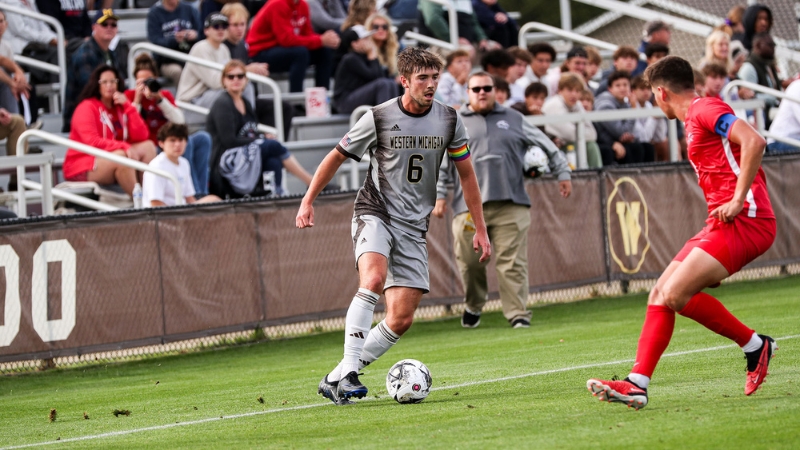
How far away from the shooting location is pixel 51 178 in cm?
1337

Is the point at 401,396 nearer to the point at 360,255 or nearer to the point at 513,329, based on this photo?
the point at 360,255

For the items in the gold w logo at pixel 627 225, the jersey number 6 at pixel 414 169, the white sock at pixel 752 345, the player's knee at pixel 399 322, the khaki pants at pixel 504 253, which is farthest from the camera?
the gold w logo at pixel 627 225

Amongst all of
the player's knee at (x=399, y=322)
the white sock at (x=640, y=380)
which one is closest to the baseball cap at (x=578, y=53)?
the player's knee at (x=399, y=322)

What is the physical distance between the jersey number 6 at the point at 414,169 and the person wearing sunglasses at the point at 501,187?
440 centimetres

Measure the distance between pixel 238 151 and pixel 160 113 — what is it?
150cm

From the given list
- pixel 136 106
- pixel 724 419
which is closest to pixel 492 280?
pixel 136 106

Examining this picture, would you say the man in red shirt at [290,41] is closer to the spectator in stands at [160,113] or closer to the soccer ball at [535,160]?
the spectator in stands at [160,113]

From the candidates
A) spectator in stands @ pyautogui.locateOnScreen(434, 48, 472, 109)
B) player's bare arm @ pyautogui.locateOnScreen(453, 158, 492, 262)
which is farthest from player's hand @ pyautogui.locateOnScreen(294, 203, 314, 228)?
spectator in stands @ pyautogui.locateOnScreen(434, 48, 472, 109)

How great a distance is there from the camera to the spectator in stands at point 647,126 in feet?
57.7

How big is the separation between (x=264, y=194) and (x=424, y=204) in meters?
6.91

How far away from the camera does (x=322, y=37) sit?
18.6 meters

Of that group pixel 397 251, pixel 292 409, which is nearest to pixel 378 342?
pixel 397 251

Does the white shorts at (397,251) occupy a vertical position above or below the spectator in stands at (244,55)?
below

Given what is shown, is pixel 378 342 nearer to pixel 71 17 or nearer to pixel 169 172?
pixel 169 172
